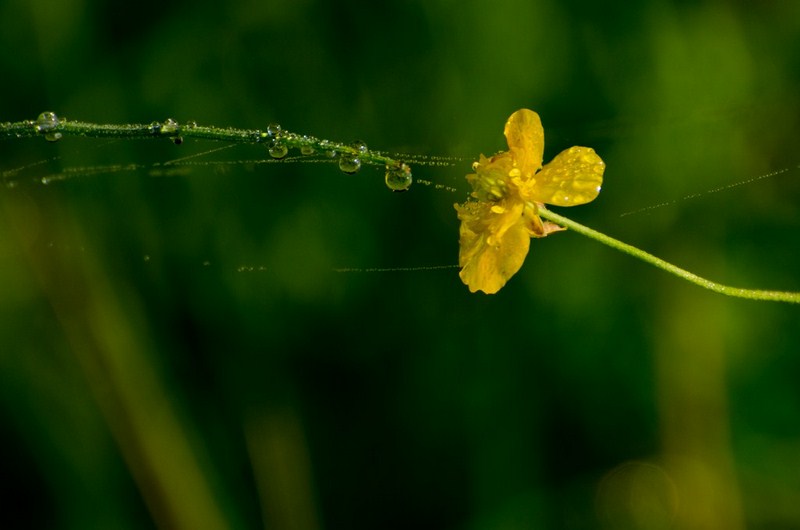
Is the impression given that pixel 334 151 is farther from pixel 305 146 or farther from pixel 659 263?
pixel 659 263

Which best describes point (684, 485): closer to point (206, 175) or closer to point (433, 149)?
point (433, 149)

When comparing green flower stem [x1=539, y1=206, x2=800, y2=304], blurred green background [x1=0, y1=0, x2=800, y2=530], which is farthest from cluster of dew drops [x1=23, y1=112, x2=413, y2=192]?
blurred green background [x1=0, y1=0, x2=800, y2=530]

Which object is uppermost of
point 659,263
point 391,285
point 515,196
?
point 391,285

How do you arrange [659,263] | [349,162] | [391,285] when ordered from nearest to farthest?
1. [659,263]
2. [349,162]
3. [391,285]

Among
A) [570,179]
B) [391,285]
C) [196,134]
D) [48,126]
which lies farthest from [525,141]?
[391,285]

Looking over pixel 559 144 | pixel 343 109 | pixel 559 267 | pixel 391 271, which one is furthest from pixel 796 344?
pixel 343 109

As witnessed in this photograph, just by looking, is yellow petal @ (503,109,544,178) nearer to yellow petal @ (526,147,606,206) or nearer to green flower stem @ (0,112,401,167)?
yellow petal @ (526,147,606,206)

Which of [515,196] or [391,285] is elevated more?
[391,285]
